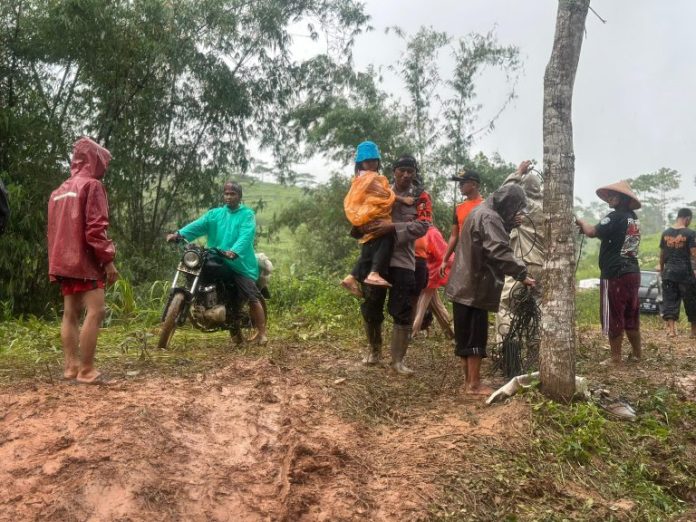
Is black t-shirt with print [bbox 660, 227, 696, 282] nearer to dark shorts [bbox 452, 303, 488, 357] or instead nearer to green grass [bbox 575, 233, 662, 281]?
dark shorts [bbox 452, 303, 488, 357]

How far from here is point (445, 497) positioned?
322cm

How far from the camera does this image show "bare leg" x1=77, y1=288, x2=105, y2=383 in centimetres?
452

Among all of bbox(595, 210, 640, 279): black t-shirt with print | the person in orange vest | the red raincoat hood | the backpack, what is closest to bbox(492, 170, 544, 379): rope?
the person in orange vest

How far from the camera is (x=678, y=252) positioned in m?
9.18

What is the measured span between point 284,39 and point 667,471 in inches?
422

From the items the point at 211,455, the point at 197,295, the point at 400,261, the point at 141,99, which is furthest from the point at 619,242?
the point at 141,99

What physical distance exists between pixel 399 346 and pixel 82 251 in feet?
8.43

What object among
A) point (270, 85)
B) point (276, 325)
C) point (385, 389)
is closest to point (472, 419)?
point (385, 389)

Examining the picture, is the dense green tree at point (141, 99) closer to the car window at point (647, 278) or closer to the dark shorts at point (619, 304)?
the dark shorts at point (619, 304)

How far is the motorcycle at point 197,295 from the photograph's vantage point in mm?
6004

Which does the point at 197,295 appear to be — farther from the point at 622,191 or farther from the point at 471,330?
the point at 622,191

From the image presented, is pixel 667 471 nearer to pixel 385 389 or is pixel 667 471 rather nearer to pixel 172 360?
pixel 385 389

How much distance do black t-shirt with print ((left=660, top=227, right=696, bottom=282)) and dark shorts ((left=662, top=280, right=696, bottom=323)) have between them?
0.11 meters

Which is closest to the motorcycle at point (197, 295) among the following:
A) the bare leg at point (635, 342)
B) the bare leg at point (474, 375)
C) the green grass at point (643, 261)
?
the bare leg at point (474, 375)
